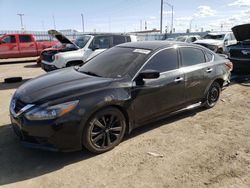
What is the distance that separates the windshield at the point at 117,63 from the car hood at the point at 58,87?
0.92ft

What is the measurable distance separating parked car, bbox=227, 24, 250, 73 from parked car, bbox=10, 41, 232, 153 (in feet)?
14.0

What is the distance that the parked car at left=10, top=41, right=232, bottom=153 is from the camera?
10.4 feet

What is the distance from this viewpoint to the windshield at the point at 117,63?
398cm

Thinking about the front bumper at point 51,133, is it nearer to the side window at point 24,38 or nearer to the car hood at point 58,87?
the car hood at point 58,87

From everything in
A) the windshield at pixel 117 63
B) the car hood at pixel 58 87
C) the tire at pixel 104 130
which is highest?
the windshield at pixel 117 63

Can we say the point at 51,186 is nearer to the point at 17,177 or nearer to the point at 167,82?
the point at 17,177

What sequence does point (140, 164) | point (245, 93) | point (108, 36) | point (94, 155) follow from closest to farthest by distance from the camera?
point (140, 164) < point (94, 155) < point (245, 93) < point (108, 36)

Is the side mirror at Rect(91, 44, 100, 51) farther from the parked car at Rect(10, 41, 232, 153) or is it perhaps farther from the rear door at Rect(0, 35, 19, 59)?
the rear door at Rect(0, 35, 19, 59)

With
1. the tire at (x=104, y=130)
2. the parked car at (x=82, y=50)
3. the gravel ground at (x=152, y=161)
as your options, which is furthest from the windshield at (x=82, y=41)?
the tire at (x=104, y=130)

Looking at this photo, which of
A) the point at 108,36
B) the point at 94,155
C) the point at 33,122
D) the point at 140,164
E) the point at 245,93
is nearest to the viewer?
the point at 33,122

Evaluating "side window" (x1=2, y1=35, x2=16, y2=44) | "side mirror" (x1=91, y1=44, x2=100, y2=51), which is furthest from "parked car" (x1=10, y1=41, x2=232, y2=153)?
"side window" (x1=2, y1=35, x2=16, y2=44)

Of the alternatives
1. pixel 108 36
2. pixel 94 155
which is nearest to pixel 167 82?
pixel 94 155

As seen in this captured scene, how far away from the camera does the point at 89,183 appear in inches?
116

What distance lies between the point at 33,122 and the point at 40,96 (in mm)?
409
